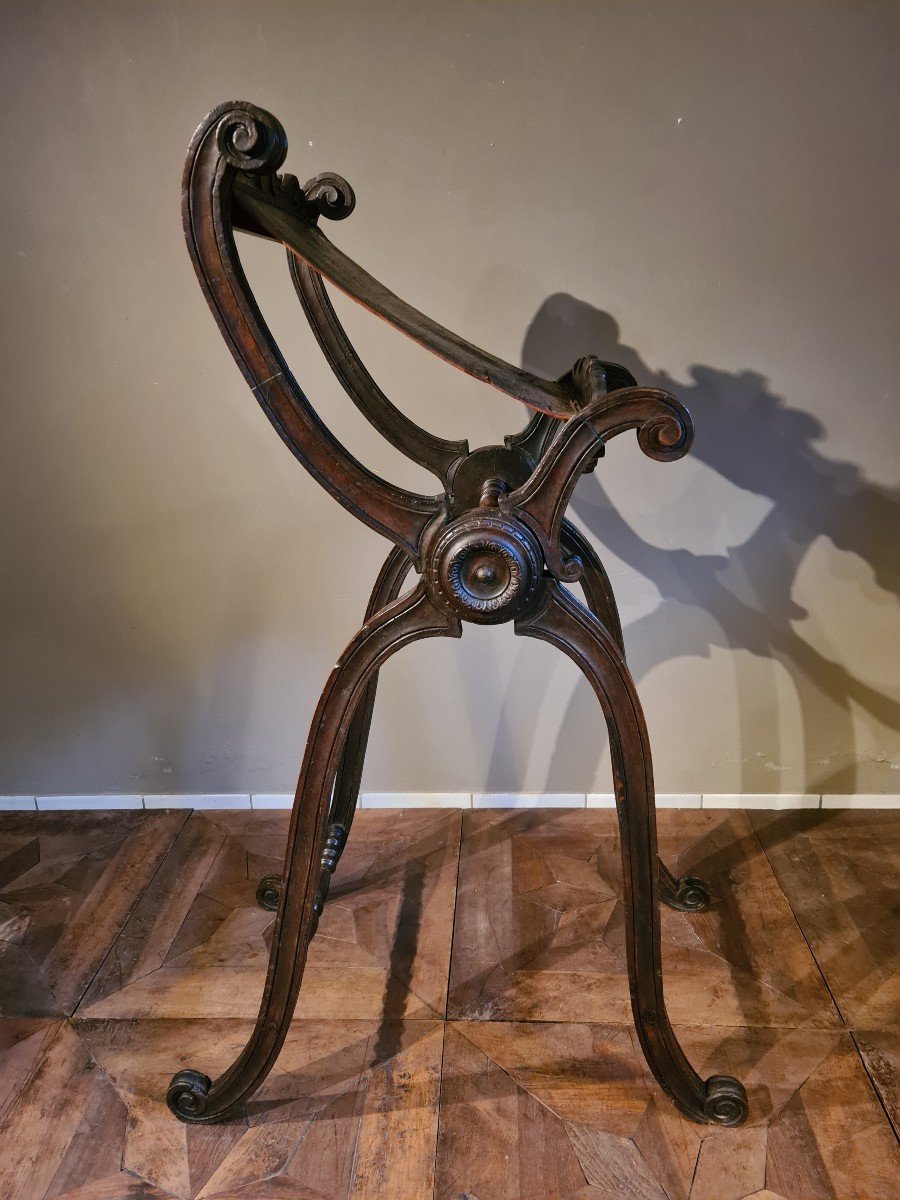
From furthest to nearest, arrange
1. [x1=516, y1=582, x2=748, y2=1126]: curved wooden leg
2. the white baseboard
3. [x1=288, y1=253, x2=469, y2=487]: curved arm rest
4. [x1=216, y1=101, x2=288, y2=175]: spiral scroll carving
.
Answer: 1. the white baseboard
2. [x1=288, y1=253, x2=469, y2=487]: curved arm rest
3. [x1=516, y1=582, x2=748, y2=1126]: curved wooden leg
4. [x1=216, y1=101, x2=288, y2=175]: spiral scroll carving

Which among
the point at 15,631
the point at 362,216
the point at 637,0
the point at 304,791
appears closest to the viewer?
the point at 304,791

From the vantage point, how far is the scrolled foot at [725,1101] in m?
1.38

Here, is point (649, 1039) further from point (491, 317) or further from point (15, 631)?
point (15, 631)

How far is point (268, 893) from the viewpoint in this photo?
195 cm

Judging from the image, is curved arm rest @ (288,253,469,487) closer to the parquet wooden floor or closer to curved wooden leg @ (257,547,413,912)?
curved wooden leg @ (257,547,413,912)

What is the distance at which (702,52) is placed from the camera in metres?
1.73

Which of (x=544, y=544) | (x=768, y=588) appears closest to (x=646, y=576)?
(x=768, y=588)

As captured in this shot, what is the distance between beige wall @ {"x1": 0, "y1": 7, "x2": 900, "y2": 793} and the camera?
1756 mm

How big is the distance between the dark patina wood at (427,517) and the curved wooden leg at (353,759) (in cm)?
28

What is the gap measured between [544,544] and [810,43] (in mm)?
1262

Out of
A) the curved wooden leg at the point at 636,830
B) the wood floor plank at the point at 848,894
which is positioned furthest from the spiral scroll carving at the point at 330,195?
the wood floor plank at the point at 848,894

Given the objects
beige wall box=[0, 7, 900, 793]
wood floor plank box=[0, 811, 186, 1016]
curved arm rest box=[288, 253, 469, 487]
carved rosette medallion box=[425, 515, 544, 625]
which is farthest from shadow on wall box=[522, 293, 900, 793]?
wood floor plank box=[0, 811, 186, 1016]

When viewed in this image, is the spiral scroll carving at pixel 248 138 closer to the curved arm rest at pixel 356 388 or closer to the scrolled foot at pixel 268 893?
the curved arm rest at pixel 356 388

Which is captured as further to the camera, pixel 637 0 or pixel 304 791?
pixel 637 0
